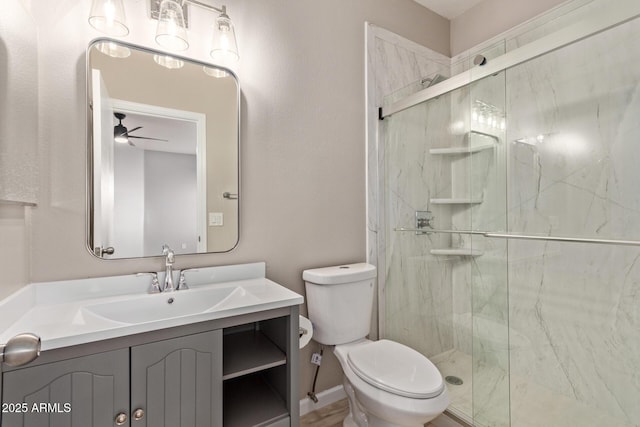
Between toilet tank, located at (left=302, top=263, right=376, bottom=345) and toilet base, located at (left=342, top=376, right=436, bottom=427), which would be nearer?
toilet base, located at (left=342, top=376, right=436, bottom=427)

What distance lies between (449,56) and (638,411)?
8.05 feet

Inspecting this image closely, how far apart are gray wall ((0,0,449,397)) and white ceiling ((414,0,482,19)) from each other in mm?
141

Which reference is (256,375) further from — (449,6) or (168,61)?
(449,6)

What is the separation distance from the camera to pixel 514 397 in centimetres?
164

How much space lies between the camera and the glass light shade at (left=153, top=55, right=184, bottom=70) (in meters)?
1.33

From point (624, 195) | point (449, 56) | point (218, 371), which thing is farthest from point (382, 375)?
point (449, 56)

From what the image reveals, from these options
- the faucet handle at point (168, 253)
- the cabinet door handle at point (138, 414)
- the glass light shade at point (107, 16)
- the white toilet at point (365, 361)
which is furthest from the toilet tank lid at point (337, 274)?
the glass light shade at point (107, 16)

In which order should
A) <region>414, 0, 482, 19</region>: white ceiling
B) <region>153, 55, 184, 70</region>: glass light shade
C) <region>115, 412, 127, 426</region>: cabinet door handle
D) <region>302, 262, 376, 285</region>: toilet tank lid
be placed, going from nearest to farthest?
1. <region>115, 412, 127, 426</region>: cabinet door handle
2. <region>153, 55, 184, 70</region>: glass light shade
3. <region>302, 262, 376, 285</region>: toilet tank lid
4. <region>414, 0, 482, 19</region>: white ceiling

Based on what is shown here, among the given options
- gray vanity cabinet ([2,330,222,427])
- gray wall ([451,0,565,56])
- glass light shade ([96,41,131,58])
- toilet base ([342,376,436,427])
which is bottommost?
toilet base ([342,376,436,427])

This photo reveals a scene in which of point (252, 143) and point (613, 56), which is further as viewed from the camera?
point (252, 143)

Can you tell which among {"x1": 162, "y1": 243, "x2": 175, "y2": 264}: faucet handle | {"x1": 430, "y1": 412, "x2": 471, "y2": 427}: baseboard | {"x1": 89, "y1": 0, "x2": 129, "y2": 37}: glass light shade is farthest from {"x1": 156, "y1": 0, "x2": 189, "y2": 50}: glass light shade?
{"x1": 430, "y1": 412, "x2": 471, "y2": 427}: baseboard

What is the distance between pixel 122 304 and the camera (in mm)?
1135

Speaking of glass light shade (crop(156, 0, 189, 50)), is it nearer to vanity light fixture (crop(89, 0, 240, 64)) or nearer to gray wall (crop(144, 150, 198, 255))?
vanity light fixture (crop(89, 0, 240, 64))

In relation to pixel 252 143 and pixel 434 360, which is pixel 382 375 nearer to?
pixel 434 360
